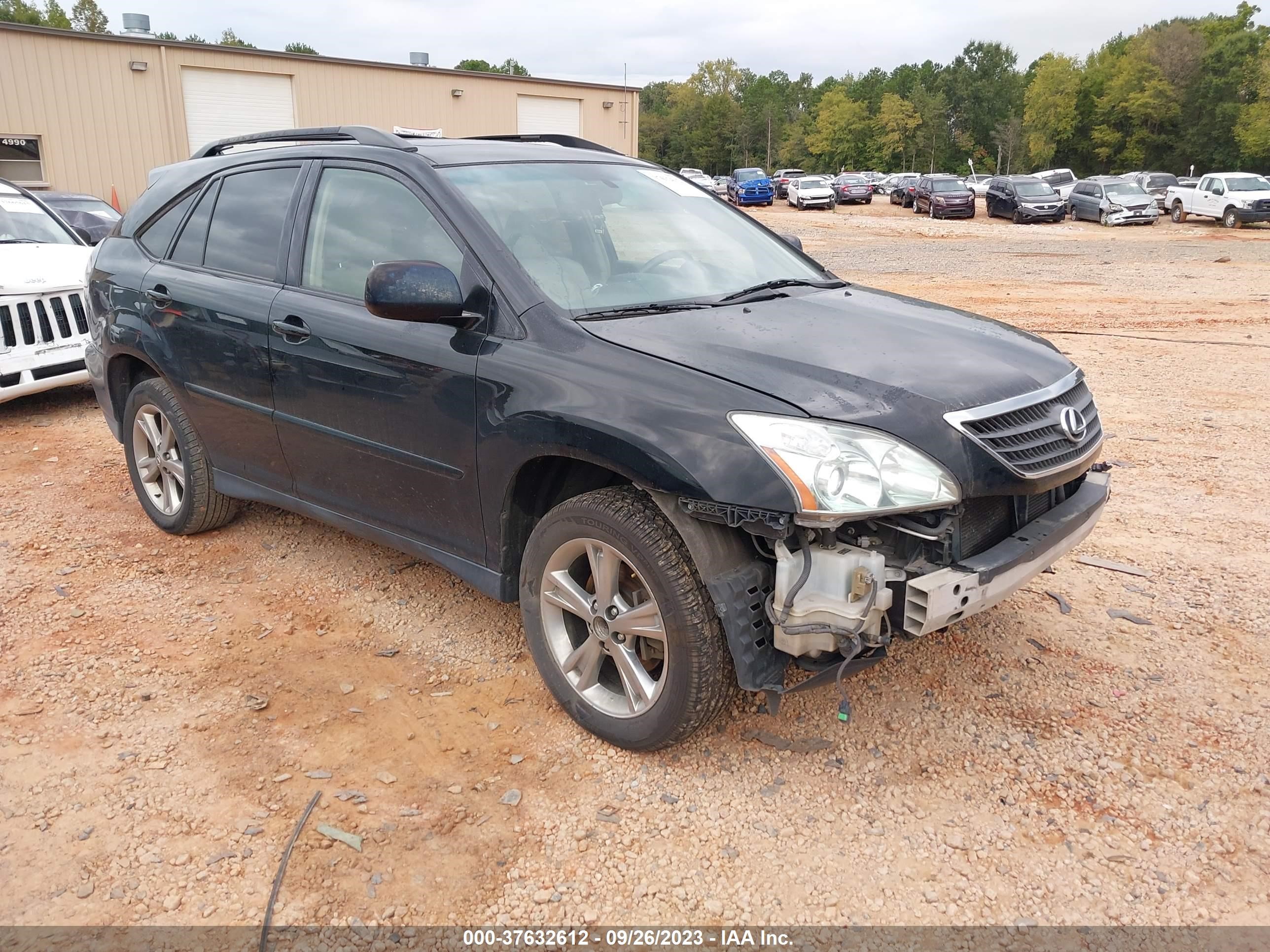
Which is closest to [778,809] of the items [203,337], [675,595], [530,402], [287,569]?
[675,595]

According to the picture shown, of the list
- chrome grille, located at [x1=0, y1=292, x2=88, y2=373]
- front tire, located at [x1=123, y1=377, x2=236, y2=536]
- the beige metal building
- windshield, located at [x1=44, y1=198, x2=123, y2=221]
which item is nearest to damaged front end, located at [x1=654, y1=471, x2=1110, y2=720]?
front tire, located at [x1=123, y1=377, x2=236, y2=536]

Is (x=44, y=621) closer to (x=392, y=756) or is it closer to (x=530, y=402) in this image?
(x=392, y=756)

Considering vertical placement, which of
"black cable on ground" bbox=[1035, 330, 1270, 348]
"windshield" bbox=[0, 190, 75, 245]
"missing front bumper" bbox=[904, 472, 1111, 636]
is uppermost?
"windshield" bbox=[0, 190, 75, 245]

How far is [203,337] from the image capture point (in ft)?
13.9

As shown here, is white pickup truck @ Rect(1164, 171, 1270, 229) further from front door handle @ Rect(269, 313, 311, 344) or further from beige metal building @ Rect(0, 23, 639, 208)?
front door handle @ Rect(269, 313, 311, 344)

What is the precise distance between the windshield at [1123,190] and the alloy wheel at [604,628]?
3289 cm

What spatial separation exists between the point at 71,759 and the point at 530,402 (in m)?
1.89

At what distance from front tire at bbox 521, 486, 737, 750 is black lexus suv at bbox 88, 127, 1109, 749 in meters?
0.01

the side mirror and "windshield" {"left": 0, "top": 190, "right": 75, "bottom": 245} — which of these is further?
"windshield" {"left": 0, "top": 190, "right": 75, "bottom": 245}

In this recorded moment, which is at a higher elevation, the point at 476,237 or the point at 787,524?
the point at 476,237

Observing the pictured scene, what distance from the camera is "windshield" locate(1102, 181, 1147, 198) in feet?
101

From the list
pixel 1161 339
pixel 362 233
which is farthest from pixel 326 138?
pixel 1161 339

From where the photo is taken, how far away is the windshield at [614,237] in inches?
132

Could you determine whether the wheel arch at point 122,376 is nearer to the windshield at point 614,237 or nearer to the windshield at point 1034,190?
the windshield at point 614,237
